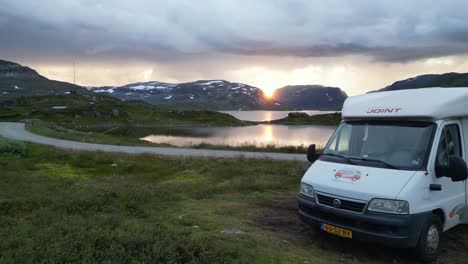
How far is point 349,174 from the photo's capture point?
7.20 m

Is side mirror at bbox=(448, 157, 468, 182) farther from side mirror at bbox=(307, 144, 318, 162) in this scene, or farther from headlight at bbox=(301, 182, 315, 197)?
side mirror at bbox=(307, 144, 318, 162)

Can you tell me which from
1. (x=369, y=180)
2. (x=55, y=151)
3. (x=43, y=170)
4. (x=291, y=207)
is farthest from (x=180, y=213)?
(x=55, y=151)

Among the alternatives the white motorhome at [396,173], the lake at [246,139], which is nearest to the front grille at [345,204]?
the white motorhome at [396,173]

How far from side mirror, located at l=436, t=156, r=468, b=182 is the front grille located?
1.78m

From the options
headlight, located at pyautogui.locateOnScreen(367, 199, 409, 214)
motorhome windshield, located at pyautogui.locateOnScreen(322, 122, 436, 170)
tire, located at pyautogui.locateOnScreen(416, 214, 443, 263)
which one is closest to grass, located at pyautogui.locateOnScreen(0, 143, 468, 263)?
tire, located at pyautogui.locateOnScreen(416, 214, 443, 263)

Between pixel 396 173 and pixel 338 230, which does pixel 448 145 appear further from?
pixel 338 230

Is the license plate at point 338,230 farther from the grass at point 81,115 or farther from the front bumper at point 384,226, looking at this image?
the grass at point 81,115

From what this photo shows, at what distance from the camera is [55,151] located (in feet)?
80.2

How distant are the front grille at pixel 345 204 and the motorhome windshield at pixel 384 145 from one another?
36.4 inches

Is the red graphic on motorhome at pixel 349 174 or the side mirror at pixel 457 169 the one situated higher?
the side mirror at pixel 457 169

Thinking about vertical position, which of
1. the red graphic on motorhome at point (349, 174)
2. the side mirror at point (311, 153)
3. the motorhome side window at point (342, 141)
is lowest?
the red graphic on motorhome at point (349, 174)

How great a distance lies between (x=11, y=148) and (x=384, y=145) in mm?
22668

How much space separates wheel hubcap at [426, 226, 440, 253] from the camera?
7.09 meters

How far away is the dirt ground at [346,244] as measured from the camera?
7336 millimetres
